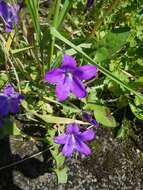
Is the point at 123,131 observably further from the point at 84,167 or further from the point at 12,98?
the point at 12,98

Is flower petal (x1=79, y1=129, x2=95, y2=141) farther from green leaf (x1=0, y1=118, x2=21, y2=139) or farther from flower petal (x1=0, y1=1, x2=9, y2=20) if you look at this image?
flower petal (x1=0, y1=1, x2=9, y2=20)

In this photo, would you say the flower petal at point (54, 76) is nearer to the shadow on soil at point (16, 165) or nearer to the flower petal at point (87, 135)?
the flower petal at point (87, 135)

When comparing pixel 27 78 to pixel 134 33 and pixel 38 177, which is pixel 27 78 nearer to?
pixel 38 177

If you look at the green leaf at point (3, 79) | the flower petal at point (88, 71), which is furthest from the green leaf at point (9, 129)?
the flower petal at point (88, 71)

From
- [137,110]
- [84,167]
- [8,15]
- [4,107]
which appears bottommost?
[84,167]

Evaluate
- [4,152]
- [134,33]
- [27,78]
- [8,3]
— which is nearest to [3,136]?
[4,152]

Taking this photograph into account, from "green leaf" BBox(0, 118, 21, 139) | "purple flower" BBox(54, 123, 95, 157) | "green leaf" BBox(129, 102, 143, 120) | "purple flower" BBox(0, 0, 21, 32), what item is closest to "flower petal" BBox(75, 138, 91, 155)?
"purple flower" BBox(54, 123, 95, 157)

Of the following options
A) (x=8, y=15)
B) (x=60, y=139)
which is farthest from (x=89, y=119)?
(x=8, y=15)

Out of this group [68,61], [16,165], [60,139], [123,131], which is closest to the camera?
[68,61]
